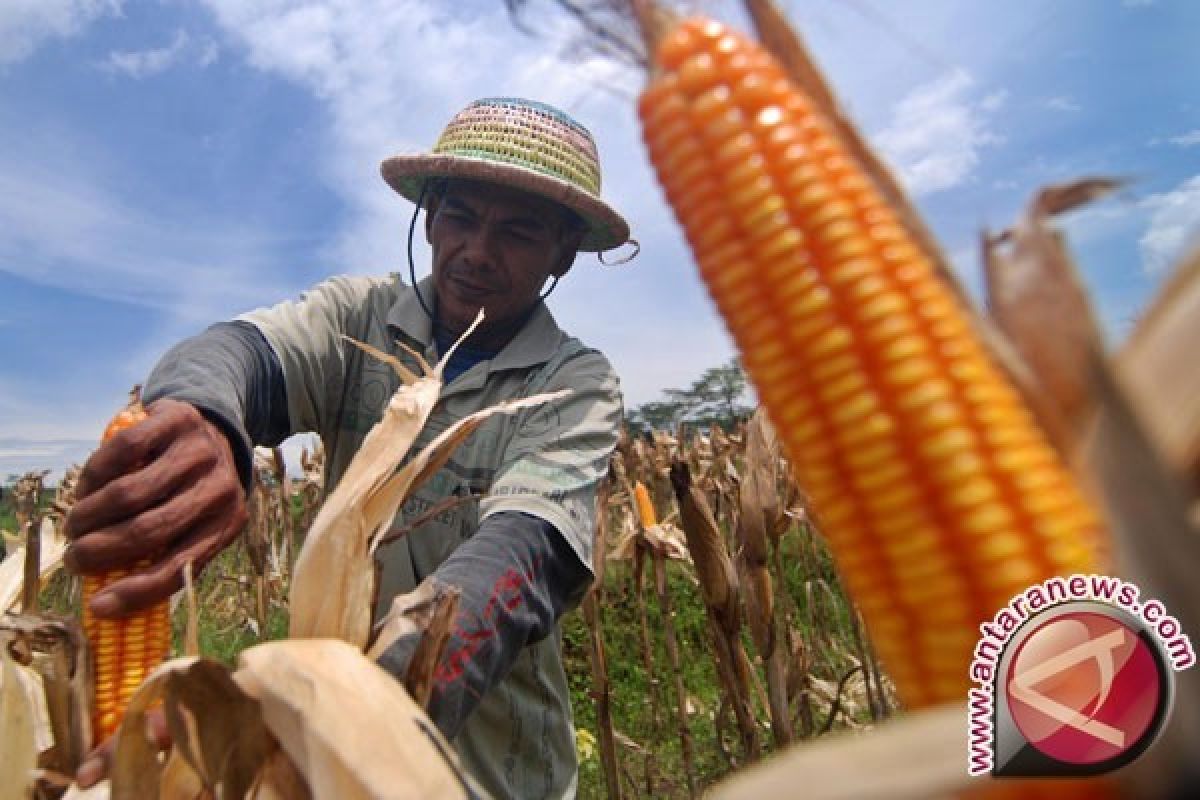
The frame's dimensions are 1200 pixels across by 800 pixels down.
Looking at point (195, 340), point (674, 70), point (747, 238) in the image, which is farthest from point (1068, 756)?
point (195, 340)

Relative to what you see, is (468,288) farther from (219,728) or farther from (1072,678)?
(1072,678)

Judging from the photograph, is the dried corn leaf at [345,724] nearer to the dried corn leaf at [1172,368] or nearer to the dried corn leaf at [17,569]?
the dried corn leaf at [1172,368]

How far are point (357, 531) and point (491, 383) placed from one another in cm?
122

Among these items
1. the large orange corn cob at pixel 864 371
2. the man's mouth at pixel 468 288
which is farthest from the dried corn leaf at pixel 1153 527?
the man's mouth at pixel 468 288

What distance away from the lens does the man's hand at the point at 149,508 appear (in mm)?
1139

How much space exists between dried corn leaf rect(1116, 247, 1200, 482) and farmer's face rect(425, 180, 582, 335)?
189 centimetres

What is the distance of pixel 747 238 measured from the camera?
56 cm

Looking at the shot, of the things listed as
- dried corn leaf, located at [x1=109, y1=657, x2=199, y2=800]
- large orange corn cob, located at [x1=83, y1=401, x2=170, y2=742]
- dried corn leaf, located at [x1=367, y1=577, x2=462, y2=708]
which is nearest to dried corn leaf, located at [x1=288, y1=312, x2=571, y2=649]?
dried corn leaf, located at [x1=367, y1=577, x2=462, y2=708]

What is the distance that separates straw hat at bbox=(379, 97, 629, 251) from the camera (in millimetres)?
2074

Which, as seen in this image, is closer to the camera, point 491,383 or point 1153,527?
point 1153,527

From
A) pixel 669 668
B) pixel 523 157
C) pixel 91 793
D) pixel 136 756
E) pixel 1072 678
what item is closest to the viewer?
pixel 1072 678

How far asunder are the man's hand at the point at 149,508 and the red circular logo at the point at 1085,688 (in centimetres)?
118

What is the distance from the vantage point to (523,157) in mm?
2127

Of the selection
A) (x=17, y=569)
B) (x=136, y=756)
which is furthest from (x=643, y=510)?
(x=136, y=756)
